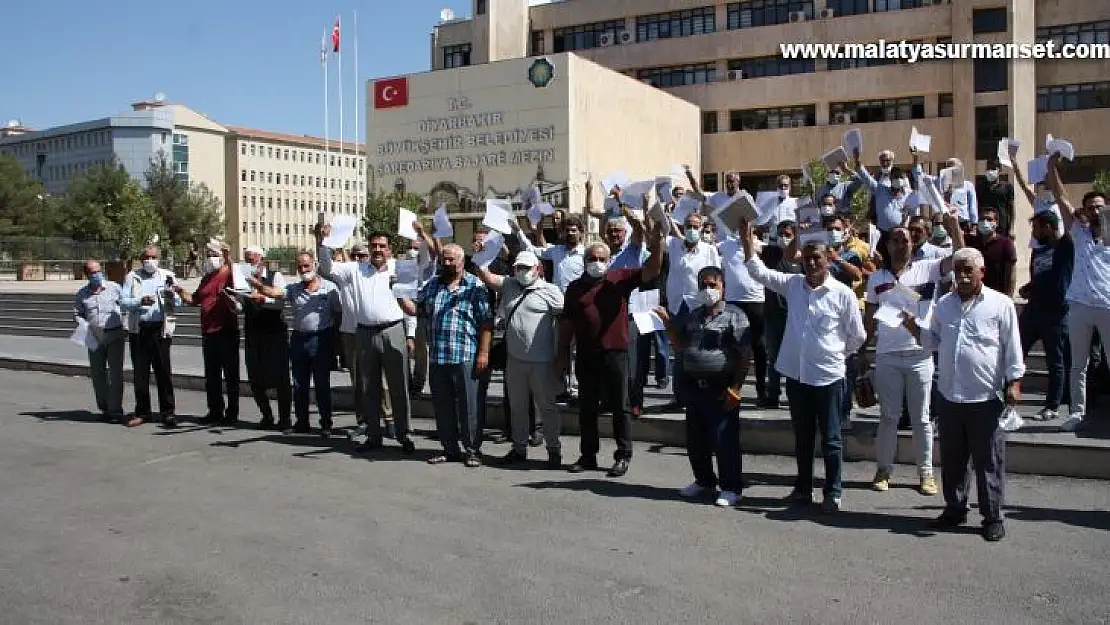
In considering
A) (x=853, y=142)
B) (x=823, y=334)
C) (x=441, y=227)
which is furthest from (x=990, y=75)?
(x=823, y=334)

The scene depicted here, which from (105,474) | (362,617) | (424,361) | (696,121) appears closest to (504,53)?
(696,121)

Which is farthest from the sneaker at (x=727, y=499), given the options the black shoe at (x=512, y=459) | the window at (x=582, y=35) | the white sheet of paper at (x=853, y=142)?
the window at (x=582, y=35)

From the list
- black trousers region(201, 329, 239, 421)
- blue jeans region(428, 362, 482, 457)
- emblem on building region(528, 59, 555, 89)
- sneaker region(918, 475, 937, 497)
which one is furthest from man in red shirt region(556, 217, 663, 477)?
emblem on building region(528, 59, 555, 89)

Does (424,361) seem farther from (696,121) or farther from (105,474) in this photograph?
(696,121)

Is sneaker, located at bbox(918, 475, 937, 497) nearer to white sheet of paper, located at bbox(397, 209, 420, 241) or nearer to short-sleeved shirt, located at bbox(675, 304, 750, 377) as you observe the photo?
short-sleeved shirt, located at bbox(675, 304, 750, 377)

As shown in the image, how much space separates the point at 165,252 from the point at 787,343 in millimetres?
55733

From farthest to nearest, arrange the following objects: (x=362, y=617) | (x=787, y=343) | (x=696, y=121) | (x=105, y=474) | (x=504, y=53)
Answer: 1. (x=504, y=53)
2. (x=696, y=121)
3. (x=105, y=474)
4. (x=787, y=343)
5. (x=362, y=617)

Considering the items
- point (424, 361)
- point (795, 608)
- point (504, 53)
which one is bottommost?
point (795, 608)

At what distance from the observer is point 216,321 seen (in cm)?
1194

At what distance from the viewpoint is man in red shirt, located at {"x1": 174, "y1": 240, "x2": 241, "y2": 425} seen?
11.9 metres

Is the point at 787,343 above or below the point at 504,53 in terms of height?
below

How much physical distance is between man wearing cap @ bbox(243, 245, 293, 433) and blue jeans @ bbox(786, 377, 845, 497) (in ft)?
20.9

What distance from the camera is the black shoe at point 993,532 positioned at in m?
6.56

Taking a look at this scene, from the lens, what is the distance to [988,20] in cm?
4819
